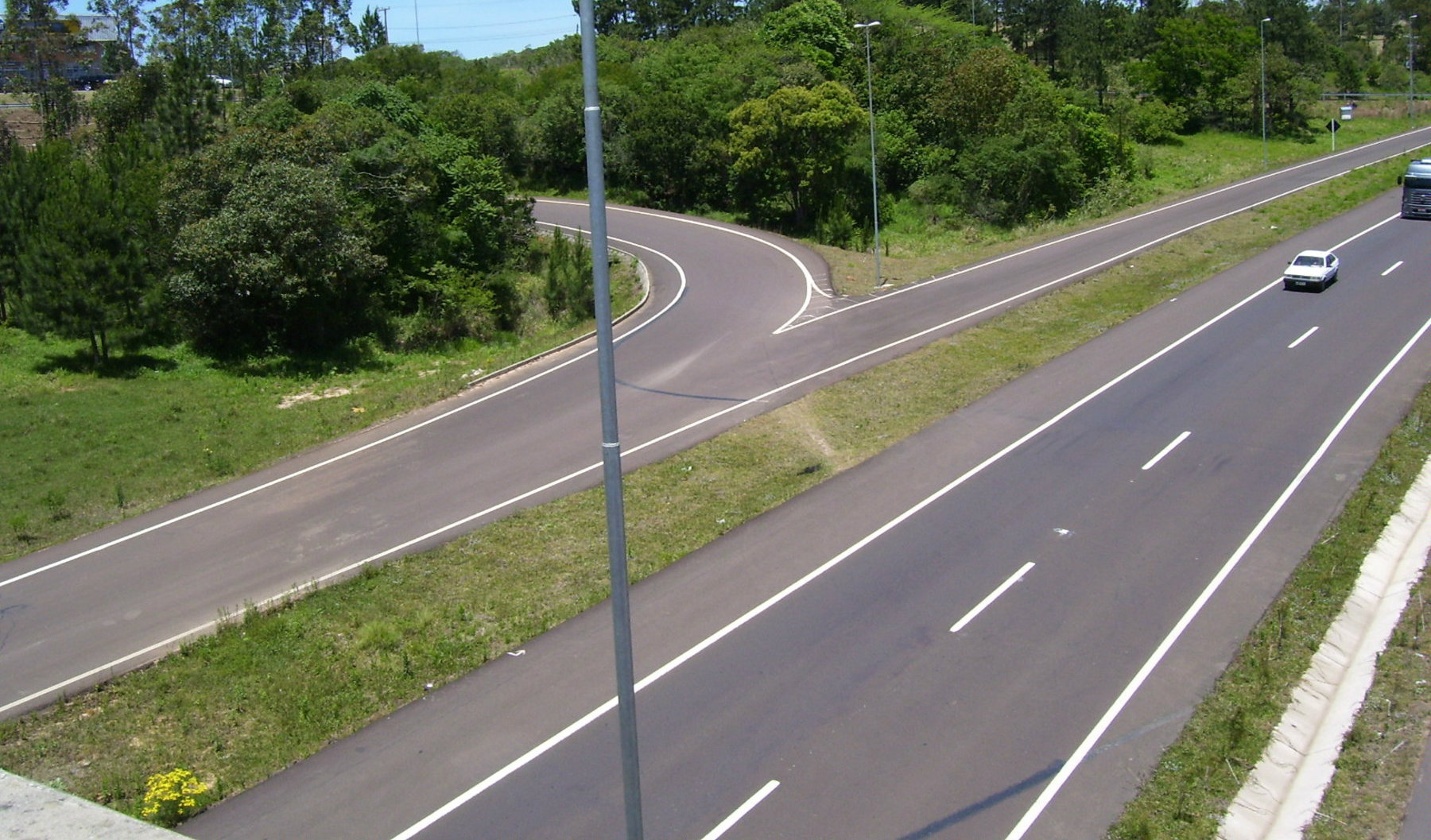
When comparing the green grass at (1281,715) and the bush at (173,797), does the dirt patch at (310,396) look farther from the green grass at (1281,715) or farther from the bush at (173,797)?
the green grass at (1281,715)

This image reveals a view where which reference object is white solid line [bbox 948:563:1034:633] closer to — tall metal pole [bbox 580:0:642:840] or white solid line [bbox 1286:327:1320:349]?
tall metal pole [bbox 580:0:642:840]

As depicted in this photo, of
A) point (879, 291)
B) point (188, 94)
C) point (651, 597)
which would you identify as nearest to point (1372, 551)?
point (651, 597)

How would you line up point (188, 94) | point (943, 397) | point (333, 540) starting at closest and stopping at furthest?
point (333, 540) → point (943, 397) → point (188, 94)

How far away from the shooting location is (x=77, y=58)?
79438 mm

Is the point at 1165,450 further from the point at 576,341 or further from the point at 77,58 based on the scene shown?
the point at 77,58

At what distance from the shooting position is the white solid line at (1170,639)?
1248cm

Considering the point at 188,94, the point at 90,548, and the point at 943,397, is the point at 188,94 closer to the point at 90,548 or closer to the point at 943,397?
the point at 90,548

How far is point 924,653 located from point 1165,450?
34.4 ft

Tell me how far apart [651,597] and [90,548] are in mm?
10909

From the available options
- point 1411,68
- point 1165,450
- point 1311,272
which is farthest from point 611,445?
point 1411,68

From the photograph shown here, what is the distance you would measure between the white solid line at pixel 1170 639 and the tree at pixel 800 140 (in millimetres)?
32050

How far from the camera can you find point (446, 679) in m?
15.8

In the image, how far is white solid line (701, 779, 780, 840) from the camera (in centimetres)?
1207

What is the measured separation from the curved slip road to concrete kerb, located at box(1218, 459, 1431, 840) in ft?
42.9
